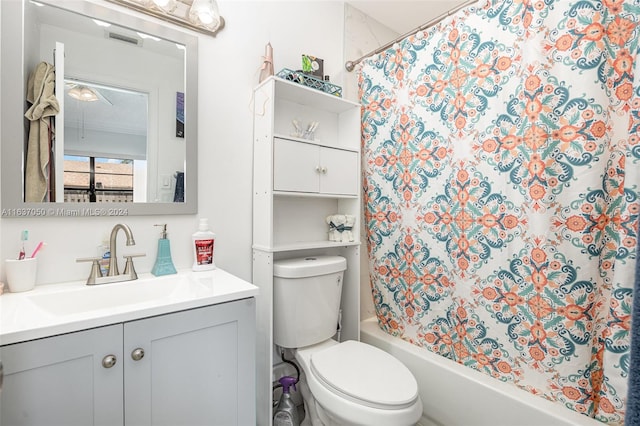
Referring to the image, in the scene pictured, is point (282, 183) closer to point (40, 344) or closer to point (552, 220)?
point (40, 344)

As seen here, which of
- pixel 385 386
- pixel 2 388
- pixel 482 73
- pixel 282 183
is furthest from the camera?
pixel 282 183

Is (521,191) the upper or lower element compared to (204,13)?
lower

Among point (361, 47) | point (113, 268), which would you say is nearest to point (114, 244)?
point (113, 268)

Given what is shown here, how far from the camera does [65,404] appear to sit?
2.42 feet

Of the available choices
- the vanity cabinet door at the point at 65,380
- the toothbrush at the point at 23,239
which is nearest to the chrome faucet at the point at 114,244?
the toothbrush at the point at 23,239

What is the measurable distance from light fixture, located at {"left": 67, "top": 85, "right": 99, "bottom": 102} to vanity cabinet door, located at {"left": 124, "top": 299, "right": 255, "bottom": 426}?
0.85 meters

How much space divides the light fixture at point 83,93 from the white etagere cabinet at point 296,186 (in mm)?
640

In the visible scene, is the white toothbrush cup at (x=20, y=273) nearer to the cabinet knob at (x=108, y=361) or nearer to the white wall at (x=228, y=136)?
the white wall at (x=228, y=136)

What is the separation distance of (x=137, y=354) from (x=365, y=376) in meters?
0.80

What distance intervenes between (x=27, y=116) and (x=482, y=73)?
1.70 metres

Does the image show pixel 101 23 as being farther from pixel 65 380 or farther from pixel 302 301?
pixel 302 301

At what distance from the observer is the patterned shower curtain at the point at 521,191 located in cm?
98

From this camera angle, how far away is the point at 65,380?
2.42 ft

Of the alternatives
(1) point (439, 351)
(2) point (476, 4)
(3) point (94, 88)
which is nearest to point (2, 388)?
(3) point (94, 88)
